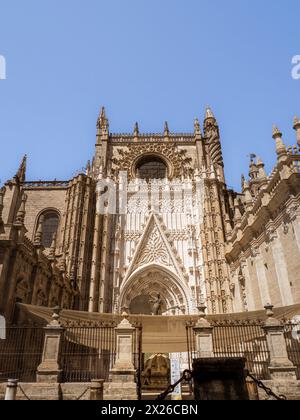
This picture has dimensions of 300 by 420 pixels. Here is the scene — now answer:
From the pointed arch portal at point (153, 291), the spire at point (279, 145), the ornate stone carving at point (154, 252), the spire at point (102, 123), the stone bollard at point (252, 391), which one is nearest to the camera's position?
the stone bollard at point (252, 391)

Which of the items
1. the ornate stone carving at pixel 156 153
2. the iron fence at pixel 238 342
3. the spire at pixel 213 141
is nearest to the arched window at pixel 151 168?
the ornate stone carving at pixel 156 153

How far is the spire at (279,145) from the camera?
47.3 feet

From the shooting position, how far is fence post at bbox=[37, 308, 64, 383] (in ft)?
32.4

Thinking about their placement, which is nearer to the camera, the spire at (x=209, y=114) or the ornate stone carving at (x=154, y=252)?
the ornate stone carving at (x=154, y=252)

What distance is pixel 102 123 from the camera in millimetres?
33625

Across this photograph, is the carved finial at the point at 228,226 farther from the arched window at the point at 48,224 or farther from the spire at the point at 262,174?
the arched window at the point at 48,224

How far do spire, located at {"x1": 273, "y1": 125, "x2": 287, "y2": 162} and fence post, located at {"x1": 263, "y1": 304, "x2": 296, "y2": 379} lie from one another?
25.0 feet

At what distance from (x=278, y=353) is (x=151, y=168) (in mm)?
23516

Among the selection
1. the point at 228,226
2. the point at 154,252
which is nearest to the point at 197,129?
the point at 228,226

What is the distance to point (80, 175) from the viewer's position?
85.4 feet

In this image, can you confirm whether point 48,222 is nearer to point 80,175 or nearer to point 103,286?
point 80,175

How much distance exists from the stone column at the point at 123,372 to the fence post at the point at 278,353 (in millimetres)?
4740
